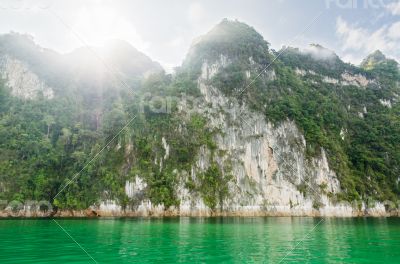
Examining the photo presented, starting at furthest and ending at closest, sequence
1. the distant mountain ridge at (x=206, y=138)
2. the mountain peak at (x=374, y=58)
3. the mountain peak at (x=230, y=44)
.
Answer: the mountain peak at (x=374, y=58) < the mountain peak at (x=230, y=44) < the distant mountain ridge at (x=206, y=138)

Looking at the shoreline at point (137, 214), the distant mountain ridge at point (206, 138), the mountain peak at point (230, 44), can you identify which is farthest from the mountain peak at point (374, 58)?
the shoreline at point (137, 214)

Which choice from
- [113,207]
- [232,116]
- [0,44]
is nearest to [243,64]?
[232,116]

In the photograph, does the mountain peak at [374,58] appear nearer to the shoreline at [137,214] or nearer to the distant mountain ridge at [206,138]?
the distant mountain ridge at [206,138]

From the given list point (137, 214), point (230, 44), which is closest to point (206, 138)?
point (137, 214)

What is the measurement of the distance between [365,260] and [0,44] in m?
74.6

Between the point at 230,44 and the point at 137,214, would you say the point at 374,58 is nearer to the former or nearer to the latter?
the point at 230,44

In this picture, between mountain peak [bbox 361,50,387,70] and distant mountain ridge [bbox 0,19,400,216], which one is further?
mountain peak [bbox 361,50,387,70]

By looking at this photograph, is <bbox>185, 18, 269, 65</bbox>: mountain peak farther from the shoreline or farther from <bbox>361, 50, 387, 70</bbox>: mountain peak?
<bbox>361, 50, 387, 70</bbox>: mountain peak

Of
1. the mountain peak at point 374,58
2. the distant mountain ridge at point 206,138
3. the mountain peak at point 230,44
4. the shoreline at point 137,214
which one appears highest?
the mountain peak at point 374,58

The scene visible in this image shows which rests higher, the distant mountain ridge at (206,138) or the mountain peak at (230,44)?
the mountain peak at (230,44)

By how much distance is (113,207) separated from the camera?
4253 centimetres

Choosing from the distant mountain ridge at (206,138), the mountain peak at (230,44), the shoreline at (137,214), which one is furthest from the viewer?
the mountain peak at (230,44)

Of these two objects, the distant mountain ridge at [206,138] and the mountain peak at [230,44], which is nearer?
the distant mountain ridge at [206,138]

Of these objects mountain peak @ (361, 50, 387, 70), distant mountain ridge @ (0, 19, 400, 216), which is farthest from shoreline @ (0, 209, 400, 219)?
mountain peak @ (361, 50, 387, 70)
